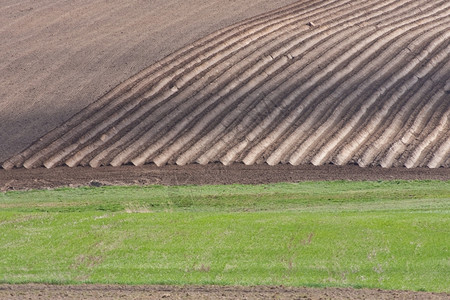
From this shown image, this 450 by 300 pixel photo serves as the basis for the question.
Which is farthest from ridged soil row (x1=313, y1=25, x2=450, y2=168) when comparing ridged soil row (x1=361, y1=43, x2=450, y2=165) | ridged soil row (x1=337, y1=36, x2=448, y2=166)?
ridged soil row (x1=361, y1=43, x2=450, y2=165)

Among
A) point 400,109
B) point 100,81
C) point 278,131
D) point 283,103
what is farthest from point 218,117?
point 400,109

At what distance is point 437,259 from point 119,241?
7.52 metres

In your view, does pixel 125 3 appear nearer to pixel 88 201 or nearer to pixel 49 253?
pixel 88 201

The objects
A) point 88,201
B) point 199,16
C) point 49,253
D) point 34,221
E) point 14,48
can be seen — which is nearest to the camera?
point 49,253

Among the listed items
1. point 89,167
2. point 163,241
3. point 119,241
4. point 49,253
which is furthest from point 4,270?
point 89,167

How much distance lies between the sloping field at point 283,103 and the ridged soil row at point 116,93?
5 cm

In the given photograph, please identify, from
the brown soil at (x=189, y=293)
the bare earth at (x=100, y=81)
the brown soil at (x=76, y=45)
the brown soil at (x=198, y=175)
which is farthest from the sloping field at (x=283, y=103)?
the brown soil at (x=189, y=293)

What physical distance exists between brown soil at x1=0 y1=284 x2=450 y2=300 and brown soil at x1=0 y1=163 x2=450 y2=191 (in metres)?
9.08

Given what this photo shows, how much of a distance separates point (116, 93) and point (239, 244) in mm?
15806

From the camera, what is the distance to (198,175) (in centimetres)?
2344

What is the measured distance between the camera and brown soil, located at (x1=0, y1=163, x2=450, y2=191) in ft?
75.5

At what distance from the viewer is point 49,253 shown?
1576 cm

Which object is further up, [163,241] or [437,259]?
[163,241]

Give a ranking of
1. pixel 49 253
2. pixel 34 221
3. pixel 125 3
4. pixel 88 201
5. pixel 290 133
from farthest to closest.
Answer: pixel 125 3 → pixel 290 133 → pixel 88 201 → pixel 34 221 → pixel 49 253
